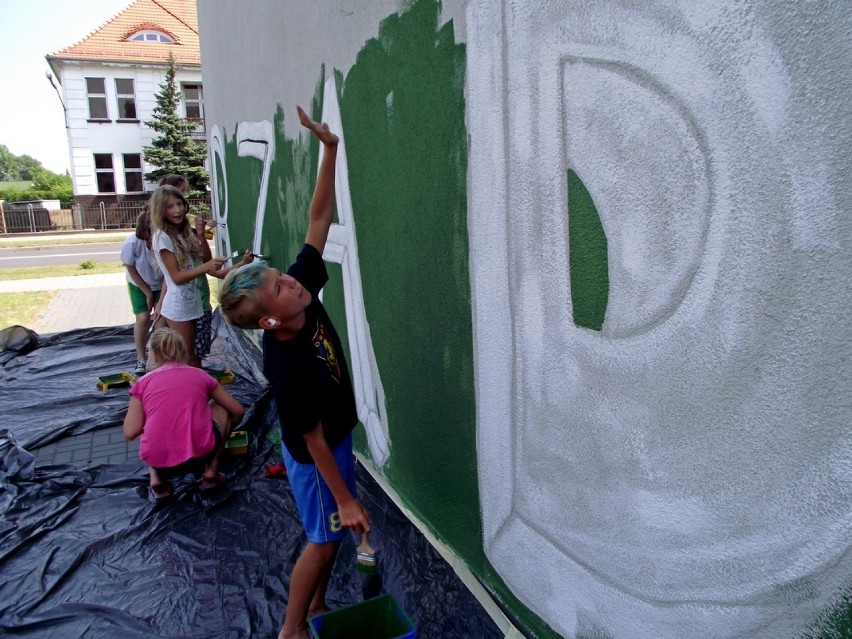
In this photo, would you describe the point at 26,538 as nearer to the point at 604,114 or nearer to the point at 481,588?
the point at 481,588

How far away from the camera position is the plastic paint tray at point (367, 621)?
7.67ft

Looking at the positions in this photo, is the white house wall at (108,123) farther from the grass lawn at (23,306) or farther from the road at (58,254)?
the grass lawn at (23,306)

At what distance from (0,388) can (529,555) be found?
566 centimetres

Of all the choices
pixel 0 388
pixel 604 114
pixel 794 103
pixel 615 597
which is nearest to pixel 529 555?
pixel 615 597

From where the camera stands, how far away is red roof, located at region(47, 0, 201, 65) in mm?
26547

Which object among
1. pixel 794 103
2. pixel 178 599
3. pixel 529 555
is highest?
pixel 794 103

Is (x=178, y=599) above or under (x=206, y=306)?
under

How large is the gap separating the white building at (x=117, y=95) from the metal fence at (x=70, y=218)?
16.1 inches

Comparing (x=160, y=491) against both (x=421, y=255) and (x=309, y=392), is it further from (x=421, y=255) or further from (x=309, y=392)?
(x=421, y=255)

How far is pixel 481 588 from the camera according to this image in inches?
107

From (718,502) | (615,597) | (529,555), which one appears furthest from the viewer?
(529,555)

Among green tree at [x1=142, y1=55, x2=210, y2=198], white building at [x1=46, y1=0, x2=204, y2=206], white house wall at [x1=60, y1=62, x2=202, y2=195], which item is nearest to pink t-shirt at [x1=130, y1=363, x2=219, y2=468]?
green tree at [x1=142, y1=55, x2=210, y2=198]

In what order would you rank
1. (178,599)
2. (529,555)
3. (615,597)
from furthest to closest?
1. (178,599)
2. (529,555)
3. (615,597)

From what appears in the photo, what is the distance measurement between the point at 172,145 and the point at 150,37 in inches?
233
